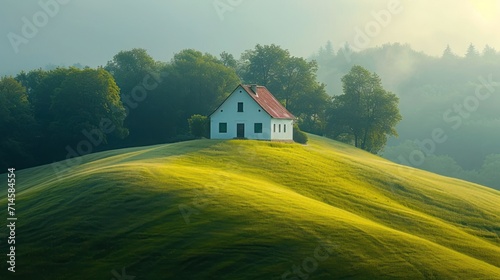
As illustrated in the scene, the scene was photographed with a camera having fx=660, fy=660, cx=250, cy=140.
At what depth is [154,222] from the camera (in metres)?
47.6

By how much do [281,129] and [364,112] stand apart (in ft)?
156

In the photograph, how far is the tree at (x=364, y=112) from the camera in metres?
135

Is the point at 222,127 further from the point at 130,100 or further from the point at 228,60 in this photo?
the point at 228,60

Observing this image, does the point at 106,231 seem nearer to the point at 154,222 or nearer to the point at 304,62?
the point at 154,222

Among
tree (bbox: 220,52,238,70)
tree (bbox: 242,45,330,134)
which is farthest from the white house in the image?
tree (bbox: 220,52,238,70)

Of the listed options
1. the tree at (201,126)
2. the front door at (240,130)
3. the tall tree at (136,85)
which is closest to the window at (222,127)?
the front door at (240,130)

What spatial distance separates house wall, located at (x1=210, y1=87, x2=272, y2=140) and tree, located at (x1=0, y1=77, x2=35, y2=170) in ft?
124

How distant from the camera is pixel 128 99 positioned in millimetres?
135250

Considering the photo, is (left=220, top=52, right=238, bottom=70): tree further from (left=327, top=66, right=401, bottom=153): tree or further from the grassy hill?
the grassy hill

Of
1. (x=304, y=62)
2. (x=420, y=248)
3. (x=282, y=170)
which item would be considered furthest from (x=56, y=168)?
(x=304, y=62)

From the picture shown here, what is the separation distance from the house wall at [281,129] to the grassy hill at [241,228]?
20955mm

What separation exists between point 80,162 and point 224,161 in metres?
A: 28.1

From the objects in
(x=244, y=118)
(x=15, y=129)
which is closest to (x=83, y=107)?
(x=15, y=129)

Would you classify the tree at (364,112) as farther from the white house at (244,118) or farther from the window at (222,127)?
the window at (222,127)
